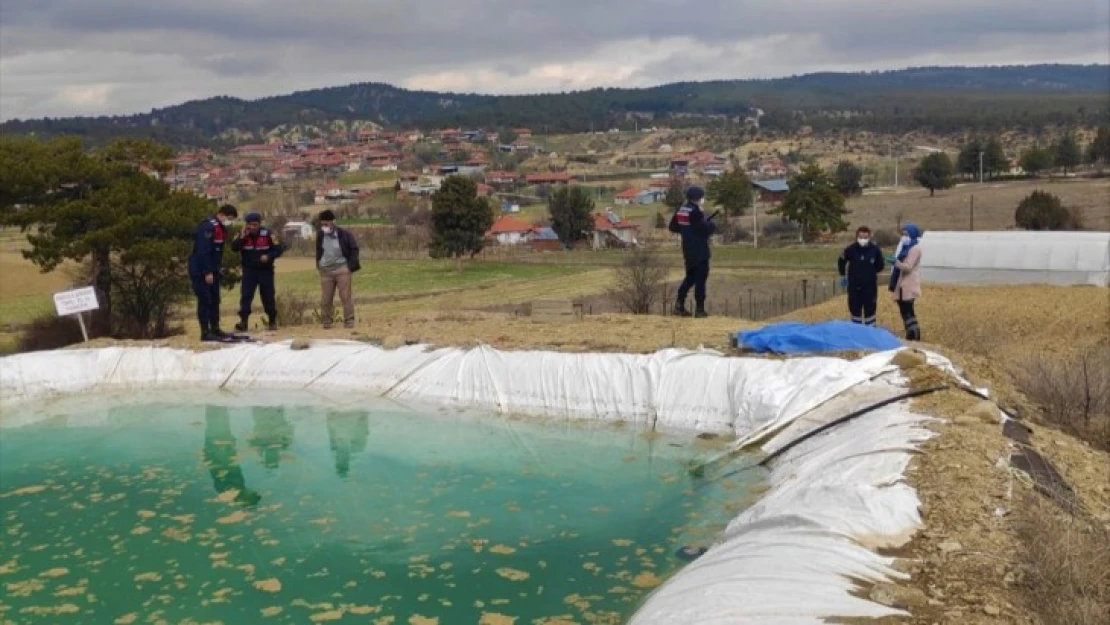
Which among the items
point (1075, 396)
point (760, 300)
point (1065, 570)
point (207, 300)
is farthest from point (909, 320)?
point (760, 300)

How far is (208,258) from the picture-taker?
1093cm

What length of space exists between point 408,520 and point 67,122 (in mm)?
127789

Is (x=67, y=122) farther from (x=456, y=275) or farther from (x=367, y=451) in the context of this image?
(x=367, y=451)

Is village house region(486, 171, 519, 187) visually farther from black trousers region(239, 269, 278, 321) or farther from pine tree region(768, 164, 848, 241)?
black trousers region(239, 269, 278, 321)

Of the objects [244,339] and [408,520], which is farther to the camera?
[244,339]

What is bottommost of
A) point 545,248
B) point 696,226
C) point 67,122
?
point 545,248

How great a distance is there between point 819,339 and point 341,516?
175 inches

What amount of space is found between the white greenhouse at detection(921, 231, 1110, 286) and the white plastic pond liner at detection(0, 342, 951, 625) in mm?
14675


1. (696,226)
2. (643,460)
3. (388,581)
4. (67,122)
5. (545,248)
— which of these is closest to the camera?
(388,581)

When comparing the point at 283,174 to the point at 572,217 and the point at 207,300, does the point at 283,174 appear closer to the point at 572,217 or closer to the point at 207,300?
the point at 572,217

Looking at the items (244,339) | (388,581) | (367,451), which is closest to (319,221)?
(244,339)

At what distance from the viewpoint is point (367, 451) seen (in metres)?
8.72

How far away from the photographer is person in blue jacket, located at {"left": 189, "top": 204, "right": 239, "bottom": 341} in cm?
1080

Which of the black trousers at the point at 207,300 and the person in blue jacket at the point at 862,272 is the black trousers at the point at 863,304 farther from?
the black trousers at the point at 207,300
